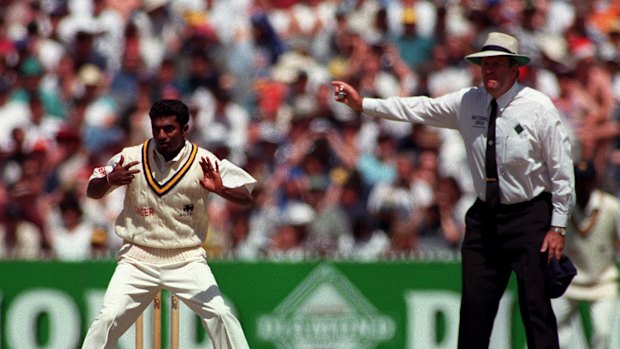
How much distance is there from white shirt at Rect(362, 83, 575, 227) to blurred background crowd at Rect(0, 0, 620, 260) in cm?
394

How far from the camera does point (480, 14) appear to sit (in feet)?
53.5

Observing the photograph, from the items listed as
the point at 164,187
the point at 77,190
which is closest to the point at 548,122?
the point at 164,187

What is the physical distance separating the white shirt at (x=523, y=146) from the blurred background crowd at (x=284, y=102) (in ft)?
12.9

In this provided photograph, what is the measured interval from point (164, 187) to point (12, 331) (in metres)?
3.67

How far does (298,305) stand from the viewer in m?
12.0

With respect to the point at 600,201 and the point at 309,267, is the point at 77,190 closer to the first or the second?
the point at 309,267

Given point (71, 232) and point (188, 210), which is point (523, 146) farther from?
point (71, 232)

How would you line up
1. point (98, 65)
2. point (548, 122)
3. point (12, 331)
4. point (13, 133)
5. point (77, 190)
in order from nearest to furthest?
1. point (548, 122)
2. point (12, 331)
3. point (77, 190)
4. point (13, 133)
5. point (98, 65)

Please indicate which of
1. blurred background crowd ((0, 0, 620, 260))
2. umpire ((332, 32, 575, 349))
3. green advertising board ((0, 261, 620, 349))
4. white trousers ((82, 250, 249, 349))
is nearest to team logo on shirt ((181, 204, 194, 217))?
white trousers ((82, 250, 249, 349))

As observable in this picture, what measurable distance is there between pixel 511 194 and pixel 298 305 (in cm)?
396

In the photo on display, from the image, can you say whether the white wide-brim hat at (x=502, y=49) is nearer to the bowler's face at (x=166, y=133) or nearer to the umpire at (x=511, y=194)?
the umpire at (x=511, y=194)

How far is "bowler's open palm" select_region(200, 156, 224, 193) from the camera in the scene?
8508mm

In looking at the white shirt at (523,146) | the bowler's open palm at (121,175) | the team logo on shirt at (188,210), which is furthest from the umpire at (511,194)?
the bowler's open palm at (121,175)

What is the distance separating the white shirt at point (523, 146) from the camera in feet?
27.2
